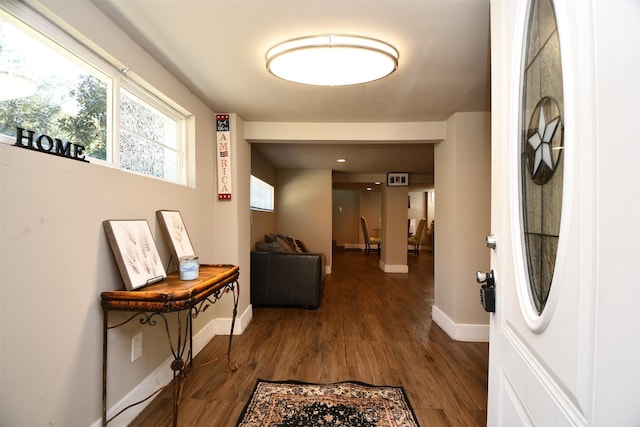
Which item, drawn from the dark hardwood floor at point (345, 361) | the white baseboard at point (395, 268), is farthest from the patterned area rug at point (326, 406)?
the white baseboard at point (395, 268)

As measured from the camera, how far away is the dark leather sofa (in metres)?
3.85

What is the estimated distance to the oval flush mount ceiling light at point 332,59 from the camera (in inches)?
65.3

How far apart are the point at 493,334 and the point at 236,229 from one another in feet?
7.94

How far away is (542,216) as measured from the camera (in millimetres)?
752

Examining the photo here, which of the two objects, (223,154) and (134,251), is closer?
(134,251)

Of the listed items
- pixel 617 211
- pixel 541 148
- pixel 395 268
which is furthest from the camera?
pixel 395 268

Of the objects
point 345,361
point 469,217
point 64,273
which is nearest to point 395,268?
point 469,217

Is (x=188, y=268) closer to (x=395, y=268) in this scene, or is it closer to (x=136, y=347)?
(x=136, y=347)

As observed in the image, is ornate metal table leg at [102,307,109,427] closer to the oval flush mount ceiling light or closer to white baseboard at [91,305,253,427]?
white baseboard at [91,305,253,427]

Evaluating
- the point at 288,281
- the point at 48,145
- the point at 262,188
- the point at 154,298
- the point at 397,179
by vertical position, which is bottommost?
the point at 288,281

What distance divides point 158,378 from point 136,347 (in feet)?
1.26

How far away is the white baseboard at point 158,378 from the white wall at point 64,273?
5 centimetres

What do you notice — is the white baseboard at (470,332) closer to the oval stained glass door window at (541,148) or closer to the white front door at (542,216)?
the white front door at (542,216)

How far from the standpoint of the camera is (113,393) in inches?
63.6
